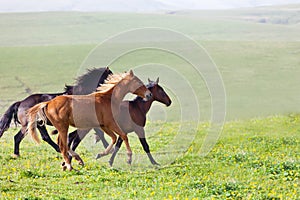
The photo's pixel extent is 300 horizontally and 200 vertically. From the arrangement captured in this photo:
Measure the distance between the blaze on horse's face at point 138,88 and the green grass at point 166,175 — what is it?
2009 millimetres

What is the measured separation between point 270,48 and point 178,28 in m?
48.1

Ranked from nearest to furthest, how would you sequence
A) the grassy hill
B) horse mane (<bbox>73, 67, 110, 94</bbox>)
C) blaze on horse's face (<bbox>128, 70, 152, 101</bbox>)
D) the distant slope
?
1. blaze on horse's face (<bbox>128, 70, 152, 101</bbox>)
2. horse mane (<bbox>73, 67, 110, 94</bbox>)
3. the grassy hill
4. the distant slope

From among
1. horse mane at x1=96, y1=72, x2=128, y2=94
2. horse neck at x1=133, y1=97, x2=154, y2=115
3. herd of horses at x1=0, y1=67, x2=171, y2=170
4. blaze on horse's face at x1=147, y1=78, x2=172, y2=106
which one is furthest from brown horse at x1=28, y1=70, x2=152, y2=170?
blaze on horse's face at x1=147, y1=78, x2=172, y2=106

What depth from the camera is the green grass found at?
11094 mm

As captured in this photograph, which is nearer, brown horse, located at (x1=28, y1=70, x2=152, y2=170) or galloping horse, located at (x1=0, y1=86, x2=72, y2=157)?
brown horse, located at (x1=28, y1=70, x2=152, y2=170)

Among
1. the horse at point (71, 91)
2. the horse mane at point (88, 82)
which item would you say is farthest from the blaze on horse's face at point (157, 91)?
the horse mane at point (88, 82)

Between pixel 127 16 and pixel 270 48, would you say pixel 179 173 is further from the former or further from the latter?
pixel 127 16

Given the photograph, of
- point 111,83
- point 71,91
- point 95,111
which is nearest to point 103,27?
point 71,91

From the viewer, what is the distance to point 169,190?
11.4 meters

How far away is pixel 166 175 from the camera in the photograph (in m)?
13.4

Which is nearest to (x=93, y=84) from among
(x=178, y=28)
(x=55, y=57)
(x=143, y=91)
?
(x=143, y=91)

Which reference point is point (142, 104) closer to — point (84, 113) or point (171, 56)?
point (84, 113)

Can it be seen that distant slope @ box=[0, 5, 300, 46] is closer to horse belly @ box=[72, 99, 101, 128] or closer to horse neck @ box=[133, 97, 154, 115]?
horse neck @ box=[133, 97, 154, 115]

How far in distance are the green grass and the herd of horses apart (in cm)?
67
